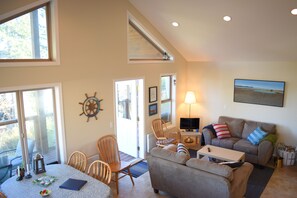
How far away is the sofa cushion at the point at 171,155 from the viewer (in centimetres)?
420

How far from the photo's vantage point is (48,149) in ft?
15.2

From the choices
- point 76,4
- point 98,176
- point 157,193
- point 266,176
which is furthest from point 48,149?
point 266,176

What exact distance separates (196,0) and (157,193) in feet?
12.5

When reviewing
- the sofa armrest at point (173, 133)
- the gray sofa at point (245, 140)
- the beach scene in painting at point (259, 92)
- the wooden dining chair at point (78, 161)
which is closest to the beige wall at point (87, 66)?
the wooden dining chair at point (78, 161)

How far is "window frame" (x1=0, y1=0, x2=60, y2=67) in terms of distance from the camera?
3826 mm

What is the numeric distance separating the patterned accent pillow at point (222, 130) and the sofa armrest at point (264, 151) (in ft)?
3.19

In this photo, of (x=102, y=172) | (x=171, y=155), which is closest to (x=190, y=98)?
(x=171, y=155)

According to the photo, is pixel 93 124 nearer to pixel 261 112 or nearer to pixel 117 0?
pixel 117 0

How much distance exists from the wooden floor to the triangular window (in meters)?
2.81

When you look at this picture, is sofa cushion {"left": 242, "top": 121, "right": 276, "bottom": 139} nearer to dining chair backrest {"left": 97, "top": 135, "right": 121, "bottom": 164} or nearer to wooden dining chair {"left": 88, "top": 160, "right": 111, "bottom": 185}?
dining chair backrest {"left": 97, "top": 135, "right": 121, "bottom": 164}

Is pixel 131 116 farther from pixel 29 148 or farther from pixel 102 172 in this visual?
pixel 29 148

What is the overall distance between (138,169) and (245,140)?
2.89 meters

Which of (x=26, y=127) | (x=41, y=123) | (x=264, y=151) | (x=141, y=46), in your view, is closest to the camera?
(x=26, y=127)

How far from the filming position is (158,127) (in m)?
6.66
